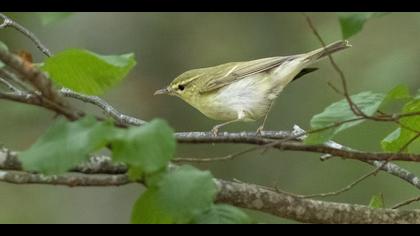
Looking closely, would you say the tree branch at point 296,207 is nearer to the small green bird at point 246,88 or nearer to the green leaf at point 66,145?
the green leaf at point 66,145

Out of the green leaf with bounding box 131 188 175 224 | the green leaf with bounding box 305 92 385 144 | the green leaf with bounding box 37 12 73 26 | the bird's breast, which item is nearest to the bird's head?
the bird's breast

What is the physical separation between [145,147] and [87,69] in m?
0.46

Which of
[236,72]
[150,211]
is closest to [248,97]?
[236,72]

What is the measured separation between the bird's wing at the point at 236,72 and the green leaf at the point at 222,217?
110 inches

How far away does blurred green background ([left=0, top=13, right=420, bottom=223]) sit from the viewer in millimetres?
6852

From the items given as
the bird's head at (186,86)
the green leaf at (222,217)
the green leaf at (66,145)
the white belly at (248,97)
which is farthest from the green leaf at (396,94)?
the bird's head at (186,86)

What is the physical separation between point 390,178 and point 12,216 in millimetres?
3099

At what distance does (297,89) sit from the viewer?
335 inches

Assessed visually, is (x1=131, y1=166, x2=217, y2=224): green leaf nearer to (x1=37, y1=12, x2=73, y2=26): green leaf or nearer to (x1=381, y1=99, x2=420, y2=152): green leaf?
(x1=37, y1=12, x2=73, y2=26): green leaf

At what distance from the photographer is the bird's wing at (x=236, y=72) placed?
197 inches

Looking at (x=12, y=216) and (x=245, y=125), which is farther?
(x=245, y=125)

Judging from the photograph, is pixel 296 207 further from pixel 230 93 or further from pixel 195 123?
pixel 195 123

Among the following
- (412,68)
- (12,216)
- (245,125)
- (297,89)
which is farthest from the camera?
(297,89)
